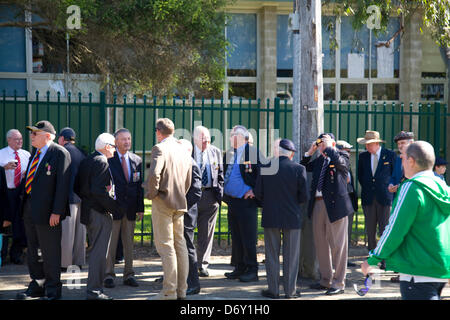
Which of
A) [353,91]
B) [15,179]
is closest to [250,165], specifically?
[15,179]

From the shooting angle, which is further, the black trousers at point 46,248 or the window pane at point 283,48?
the window pane at point 283,48

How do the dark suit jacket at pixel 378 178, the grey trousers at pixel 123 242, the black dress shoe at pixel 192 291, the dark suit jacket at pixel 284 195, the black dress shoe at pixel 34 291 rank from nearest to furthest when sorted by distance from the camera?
the black dress shoe at pixel 34 291, the dark suit jacket at pixel 284 195, the black dress shoe at pixel 192 291, the grey trousers at pixel 123 242, the dark suit jacket at pixel 378 178

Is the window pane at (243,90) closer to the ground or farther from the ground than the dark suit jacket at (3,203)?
farther from the ground

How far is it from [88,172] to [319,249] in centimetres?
305

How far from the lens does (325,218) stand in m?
7.41

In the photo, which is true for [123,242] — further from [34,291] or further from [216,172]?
[216,172]

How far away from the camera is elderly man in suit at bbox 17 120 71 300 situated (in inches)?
261

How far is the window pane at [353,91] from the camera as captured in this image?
691 inches

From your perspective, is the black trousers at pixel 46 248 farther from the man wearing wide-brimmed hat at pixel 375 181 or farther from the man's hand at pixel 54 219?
the man wearing wide-brimmed hat at pixel 375 181

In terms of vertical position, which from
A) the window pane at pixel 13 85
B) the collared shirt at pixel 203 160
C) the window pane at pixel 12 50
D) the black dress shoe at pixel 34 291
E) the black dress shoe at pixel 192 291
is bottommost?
the black dress shoe at pixel 192 291

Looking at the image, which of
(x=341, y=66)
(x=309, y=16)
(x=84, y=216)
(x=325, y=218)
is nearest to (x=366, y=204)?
(x=325, y=218)

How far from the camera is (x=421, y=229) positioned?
436cm

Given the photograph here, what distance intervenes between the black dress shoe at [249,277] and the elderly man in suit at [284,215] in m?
0.82


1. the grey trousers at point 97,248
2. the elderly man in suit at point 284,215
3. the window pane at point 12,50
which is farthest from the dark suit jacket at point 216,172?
the window pane at point 12,50
